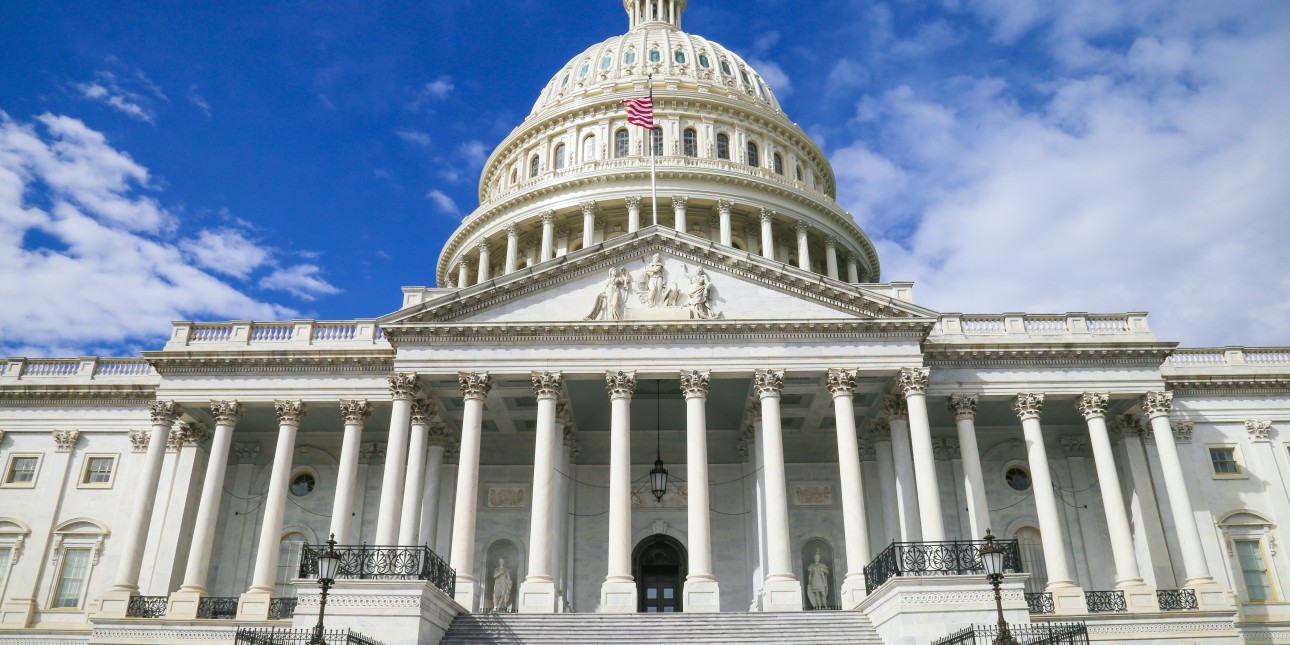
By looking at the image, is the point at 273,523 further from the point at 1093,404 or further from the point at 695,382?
the point at 1093,404

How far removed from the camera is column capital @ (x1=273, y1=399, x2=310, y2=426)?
112 feet

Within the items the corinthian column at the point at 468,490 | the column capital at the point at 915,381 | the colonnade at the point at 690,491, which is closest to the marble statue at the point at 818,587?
the colonnade at the point at 690,491

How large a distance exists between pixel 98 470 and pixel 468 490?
1739 cm

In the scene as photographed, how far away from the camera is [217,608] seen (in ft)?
104

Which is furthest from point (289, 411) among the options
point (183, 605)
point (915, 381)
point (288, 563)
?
point (915, 381)

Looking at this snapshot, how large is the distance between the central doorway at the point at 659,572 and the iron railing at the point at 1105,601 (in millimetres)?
15229

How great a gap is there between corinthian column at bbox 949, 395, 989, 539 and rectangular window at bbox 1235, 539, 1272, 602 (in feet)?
33.9

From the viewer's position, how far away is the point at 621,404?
104ft

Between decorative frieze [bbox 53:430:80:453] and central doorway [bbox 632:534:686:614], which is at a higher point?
decorative frieze [bbox 53:430:80:453]

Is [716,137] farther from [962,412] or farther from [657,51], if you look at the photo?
[962,412]

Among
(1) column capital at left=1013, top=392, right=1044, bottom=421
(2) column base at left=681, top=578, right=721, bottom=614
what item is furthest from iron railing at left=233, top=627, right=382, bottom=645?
(1) column capital at left=1013, top=392, right=1044, bottom=421

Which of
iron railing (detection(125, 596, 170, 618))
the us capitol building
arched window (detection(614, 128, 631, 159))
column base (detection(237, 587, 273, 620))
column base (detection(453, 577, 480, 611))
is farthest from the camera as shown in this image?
arched window (detection(614, 128, 631, 159))

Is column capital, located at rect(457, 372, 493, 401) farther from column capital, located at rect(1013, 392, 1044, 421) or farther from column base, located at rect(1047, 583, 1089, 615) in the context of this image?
column base, located at rect(1047, 583, 1089, 615)

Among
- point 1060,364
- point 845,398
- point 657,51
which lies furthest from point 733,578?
point 657,51
